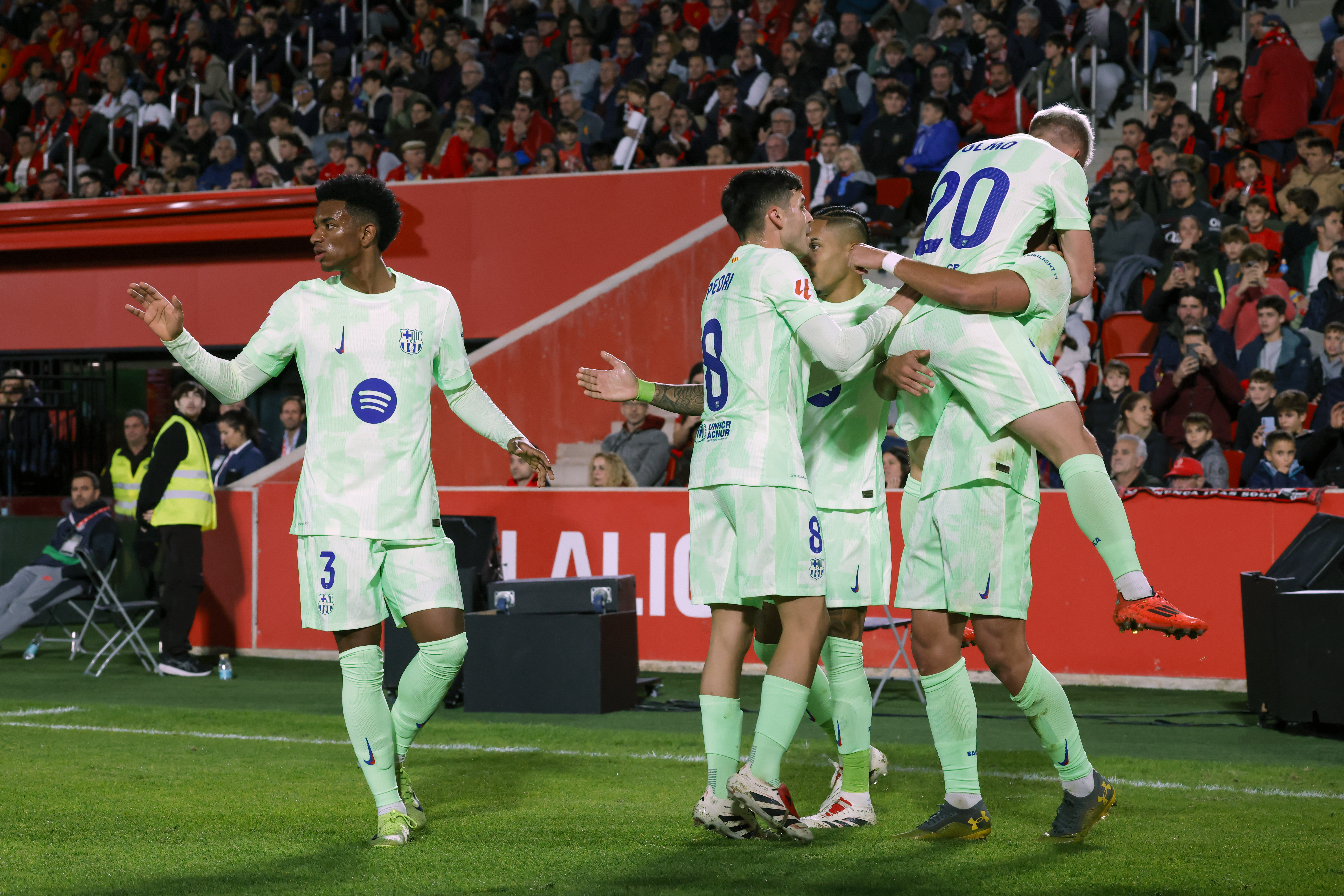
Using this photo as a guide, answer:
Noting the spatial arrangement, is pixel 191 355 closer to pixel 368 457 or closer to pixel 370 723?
pixel 368 457

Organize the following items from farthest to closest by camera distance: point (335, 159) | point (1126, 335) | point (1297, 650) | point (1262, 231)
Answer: point (335, 159), point (1126, 335), point (1262, 231), point (1297, 650)

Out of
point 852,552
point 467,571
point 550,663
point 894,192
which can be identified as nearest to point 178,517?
point 467,571

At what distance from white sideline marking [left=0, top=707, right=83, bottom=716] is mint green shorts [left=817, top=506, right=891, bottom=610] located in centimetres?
552

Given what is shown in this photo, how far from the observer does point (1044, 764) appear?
704cm

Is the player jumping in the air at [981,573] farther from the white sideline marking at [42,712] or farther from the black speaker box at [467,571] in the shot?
the white sideline marking at [42,712]

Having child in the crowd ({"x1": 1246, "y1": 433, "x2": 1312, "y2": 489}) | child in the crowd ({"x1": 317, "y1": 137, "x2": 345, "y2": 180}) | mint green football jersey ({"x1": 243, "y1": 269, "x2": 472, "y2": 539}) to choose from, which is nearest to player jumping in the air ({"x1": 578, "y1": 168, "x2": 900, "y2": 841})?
mint green football jersey ({"x1": 243, "y1": 269, "x2": 472, "y2": 539})

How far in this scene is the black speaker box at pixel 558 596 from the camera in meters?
9.11

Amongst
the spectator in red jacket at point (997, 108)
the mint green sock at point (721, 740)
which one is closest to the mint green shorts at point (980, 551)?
the mint green sock at point (721, 740)

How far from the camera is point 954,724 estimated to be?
513 centimetres

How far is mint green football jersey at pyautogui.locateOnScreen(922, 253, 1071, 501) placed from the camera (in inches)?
196

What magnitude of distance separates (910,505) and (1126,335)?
869 centimetres

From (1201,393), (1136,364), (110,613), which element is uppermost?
(1136,364)

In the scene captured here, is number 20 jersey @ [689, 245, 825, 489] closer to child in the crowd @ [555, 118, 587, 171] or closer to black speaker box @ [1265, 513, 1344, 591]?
black speaker box @ [1265, 513, 1344, 591]

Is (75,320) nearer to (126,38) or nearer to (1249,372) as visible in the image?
(126,38)
